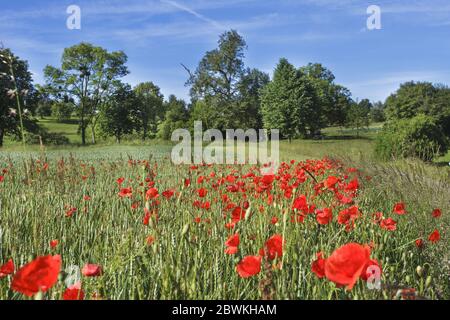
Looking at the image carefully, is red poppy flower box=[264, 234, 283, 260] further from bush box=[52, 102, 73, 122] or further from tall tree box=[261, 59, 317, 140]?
bush box=[52, 102, 73, 122]

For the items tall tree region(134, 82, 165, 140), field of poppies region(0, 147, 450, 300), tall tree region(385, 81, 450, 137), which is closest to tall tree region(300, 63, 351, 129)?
tall tree region(385, 81, 450, 137)

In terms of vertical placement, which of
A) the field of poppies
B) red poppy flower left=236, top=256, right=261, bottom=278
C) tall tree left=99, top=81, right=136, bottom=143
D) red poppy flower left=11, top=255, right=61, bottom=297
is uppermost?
tall tree left=99, top=81, right=136, bottom=143

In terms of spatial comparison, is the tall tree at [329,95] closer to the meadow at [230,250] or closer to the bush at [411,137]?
the bush at [411,137]

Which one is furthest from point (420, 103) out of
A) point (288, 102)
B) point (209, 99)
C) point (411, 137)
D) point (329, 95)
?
point (411, 137)

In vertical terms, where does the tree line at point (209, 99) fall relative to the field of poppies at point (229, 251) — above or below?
above

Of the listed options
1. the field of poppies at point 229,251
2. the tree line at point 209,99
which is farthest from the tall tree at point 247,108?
the field of poppies at point 229,251

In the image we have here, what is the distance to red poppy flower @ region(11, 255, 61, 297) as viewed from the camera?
1.01 metres

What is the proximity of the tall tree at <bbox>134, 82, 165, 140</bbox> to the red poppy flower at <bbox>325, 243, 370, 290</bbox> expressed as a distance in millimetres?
44728

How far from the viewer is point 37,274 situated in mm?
1021

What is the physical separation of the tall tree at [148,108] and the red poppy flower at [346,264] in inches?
1761

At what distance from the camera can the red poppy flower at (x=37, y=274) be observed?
3.31 ft
